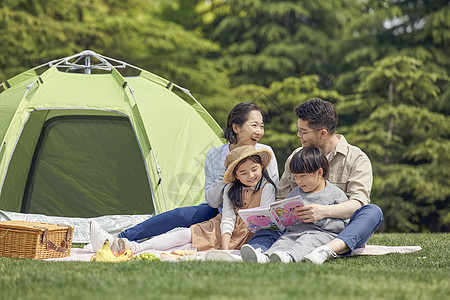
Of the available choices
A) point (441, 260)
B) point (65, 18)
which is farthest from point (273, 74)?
point (441, 260)

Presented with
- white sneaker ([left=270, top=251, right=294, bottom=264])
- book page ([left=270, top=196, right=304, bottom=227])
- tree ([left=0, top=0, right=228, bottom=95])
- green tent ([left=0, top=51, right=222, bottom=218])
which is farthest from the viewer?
tree ([left=0, top=0, right=228, bottom=95])

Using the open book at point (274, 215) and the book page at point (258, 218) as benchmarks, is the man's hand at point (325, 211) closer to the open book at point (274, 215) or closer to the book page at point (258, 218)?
the open book at point (274, 215)

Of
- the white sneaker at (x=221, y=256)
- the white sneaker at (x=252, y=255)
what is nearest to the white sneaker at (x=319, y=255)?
the white sneaker at (x=252, y=255)

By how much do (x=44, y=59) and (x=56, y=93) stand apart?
636cm

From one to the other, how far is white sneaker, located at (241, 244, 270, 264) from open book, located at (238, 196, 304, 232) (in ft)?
0.95

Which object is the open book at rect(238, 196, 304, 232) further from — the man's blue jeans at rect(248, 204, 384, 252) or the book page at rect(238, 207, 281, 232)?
the man's blue jeans at rect(248, 204, 384, 252)

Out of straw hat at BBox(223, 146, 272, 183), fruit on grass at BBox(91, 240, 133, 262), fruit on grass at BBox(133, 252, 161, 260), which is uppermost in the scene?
straw hat at BBox(223, 146, 272, 183)

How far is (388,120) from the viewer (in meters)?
9.26

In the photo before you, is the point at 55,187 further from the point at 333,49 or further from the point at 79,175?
the point at 333,49

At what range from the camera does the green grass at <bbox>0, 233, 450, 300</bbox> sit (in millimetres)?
2088

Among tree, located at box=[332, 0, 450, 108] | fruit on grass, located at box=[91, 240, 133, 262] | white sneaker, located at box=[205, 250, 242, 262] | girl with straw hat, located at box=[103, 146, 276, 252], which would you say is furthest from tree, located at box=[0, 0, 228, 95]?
white sneaker, located at box=[205, 250, 242, 262]

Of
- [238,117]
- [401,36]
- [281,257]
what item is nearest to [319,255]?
[281,257]

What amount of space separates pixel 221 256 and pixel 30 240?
1.16m

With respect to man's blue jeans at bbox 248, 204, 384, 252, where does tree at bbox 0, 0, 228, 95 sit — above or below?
above
